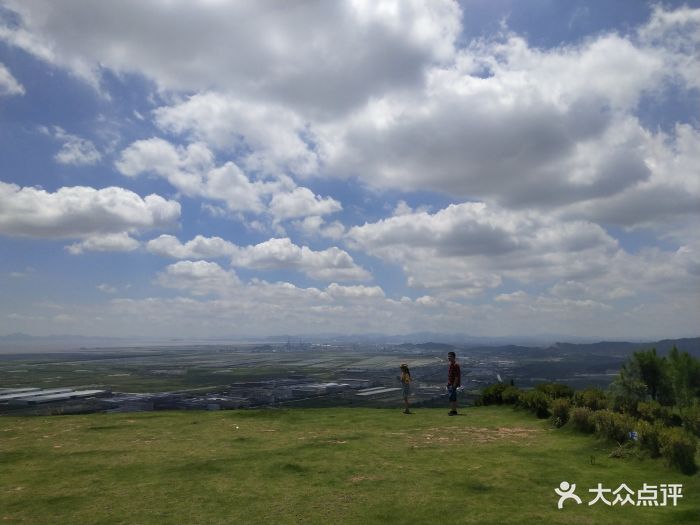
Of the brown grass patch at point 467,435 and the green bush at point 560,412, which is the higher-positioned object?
the green bush at point 560,412

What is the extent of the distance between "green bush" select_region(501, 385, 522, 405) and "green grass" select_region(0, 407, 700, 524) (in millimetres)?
4124

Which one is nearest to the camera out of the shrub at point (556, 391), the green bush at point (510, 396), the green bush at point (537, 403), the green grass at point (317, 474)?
the green grass at point (317, 474)

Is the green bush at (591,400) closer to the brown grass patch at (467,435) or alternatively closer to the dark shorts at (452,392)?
the brown grass patch at (467,435)

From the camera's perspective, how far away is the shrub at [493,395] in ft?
67.9

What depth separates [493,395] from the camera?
21.0 meters

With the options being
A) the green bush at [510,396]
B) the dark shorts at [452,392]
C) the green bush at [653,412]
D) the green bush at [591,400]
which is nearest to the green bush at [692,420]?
the green bush at [653,412]

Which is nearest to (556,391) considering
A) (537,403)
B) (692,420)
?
(537,403)

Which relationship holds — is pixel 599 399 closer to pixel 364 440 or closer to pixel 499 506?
pixel 364 440

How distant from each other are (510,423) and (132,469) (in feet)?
37.5

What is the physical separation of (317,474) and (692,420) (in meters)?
9.96

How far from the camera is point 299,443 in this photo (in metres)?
12.0

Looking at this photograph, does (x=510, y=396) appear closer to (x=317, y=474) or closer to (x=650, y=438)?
(x=650, y=438)

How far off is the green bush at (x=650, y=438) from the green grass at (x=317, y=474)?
0.37m

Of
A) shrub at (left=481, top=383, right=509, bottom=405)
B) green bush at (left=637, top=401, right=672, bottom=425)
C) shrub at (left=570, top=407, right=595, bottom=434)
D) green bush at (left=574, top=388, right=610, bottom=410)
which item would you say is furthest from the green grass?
shrub at (left=481, top=383, right=509, bottom=405)
